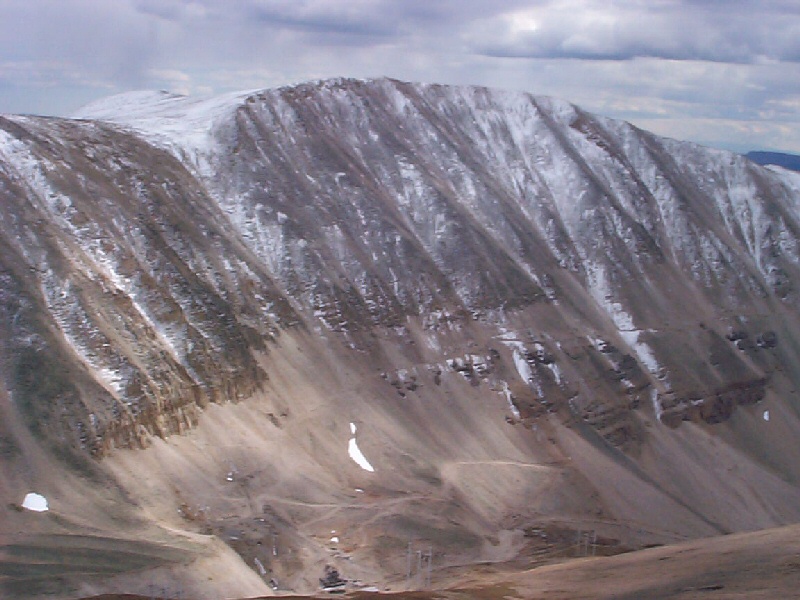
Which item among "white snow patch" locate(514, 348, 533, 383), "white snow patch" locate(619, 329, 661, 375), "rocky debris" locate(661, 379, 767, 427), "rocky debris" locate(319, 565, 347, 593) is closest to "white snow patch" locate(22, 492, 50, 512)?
"rocky debris" locate(319, 565, 347, 593)

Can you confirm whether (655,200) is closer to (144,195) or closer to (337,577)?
(144,195)

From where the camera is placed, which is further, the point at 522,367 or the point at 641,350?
the point at 641,350

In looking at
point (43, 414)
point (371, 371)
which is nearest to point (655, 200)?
point (371, 371)

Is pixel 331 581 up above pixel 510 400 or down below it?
below

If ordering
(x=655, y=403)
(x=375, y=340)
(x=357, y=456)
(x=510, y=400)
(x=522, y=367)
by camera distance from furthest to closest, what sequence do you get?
(x=655, y=403), (x=522, y=367), (x=510, y=400), (x=375, y=340), (x=357, y=456)

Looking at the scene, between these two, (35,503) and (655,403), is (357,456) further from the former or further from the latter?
(655,403)

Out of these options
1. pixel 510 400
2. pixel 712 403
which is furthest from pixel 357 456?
pixel 712 403

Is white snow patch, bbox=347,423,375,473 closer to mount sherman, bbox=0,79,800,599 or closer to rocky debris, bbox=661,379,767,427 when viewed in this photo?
mount sherman, bbox=0,79,800,599
